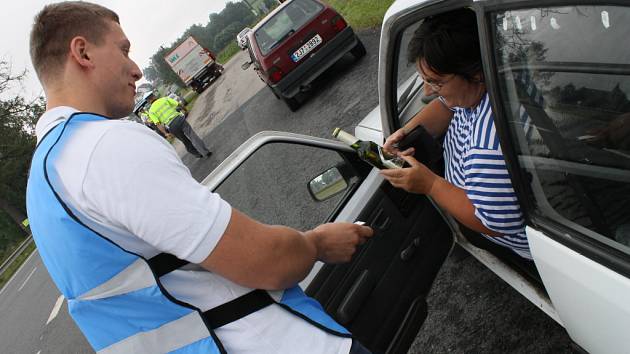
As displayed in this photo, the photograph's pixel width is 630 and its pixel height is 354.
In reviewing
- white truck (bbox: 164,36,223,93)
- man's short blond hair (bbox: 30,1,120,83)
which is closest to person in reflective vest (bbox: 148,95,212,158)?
man's short blond hair (bbox: 30,1,120,83)

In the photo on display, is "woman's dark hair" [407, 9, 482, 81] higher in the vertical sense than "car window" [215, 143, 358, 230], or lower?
higher

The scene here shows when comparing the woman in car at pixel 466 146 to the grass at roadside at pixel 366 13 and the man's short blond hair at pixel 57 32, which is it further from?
the grass at roadside at pixel 366 13

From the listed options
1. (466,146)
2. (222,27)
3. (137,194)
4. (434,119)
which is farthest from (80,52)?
(222,27)

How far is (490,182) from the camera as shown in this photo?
1.56m

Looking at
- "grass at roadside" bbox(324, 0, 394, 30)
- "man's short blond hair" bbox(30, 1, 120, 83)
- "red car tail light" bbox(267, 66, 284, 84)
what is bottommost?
"grass at roadside" bbox(324, 0, 394, 30)

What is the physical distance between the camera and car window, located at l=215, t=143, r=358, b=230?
14.9 feet

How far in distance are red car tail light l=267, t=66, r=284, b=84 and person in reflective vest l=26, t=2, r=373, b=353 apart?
7.04m

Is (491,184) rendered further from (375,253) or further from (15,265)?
(15,265)

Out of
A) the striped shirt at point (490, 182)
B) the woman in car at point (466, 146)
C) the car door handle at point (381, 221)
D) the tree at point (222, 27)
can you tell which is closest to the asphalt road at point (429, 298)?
the woman in car at point (466, 146)

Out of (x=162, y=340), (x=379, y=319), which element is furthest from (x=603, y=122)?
(x=162, y=340)

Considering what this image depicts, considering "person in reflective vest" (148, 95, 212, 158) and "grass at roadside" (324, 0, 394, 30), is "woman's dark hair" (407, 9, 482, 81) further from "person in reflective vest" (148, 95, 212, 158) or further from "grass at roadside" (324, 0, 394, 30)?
"person in reflective vest" (148, 95, 212, 158)

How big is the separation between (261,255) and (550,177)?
2.95 ft

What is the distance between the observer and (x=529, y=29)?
1.23 m

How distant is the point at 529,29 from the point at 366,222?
1.06 meters
